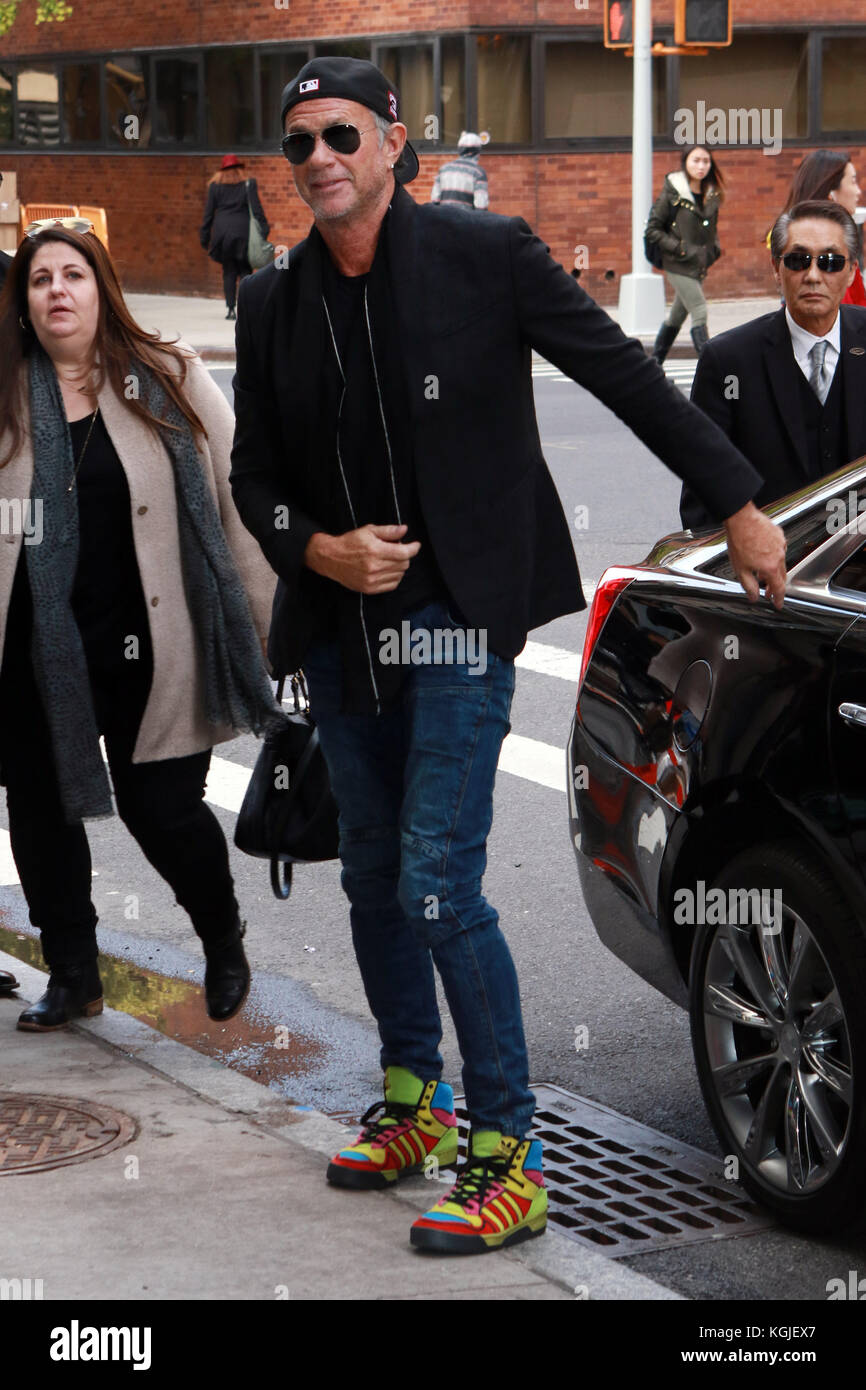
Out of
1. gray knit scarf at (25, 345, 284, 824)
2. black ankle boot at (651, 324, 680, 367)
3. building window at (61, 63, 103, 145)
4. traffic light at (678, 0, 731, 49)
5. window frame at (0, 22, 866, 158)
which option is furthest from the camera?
building window at (61, 63, 103, 145)

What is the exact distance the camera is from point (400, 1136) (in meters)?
4.17

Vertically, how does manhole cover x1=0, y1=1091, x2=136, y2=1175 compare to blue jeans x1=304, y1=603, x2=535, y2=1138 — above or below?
below

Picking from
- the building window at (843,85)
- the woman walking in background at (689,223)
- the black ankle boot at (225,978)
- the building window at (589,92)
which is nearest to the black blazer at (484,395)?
the black ankle boot at (225,978)

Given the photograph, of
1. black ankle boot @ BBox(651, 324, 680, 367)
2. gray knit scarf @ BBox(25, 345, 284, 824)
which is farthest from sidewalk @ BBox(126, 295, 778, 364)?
gray knit scarf @ BBox(25, 345, 284, 824)

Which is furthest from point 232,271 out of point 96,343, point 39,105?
point 96,343

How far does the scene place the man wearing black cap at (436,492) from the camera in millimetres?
3738

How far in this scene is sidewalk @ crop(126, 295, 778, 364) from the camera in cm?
2283

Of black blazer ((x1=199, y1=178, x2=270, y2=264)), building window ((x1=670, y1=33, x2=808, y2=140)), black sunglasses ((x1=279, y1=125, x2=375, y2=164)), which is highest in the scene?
building window ((x1=670, y1=33, x2=808, y2=140))

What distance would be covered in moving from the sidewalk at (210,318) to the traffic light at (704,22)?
117 inches

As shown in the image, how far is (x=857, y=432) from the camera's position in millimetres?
5500

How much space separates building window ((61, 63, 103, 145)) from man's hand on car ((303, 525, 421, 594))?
98.7 ft

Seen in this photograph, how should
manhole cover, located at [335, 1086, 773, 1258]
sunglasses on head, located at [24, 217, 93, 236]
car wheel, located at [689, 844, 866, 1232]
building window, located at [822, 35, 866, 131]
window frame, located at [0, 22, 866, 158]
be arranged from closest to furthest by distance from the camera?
car wheel, located at [689, 844, 866, 1232] → manhole cover, located at [335, 1086, 773, 1258] → sunglasses on head, located at [24, 217, 93, 236] → window frame, located at [0, 22, 866, 158] → building window, located at [822, 35, 866, 131]

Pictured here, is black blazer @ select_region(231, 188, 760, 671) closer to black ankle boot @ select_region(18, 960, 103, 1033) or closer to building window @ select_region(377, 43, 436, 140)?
black ankle boot @ select_region(18, 960, 103, 1033)

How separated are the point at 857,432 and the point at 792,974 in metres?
2.03
